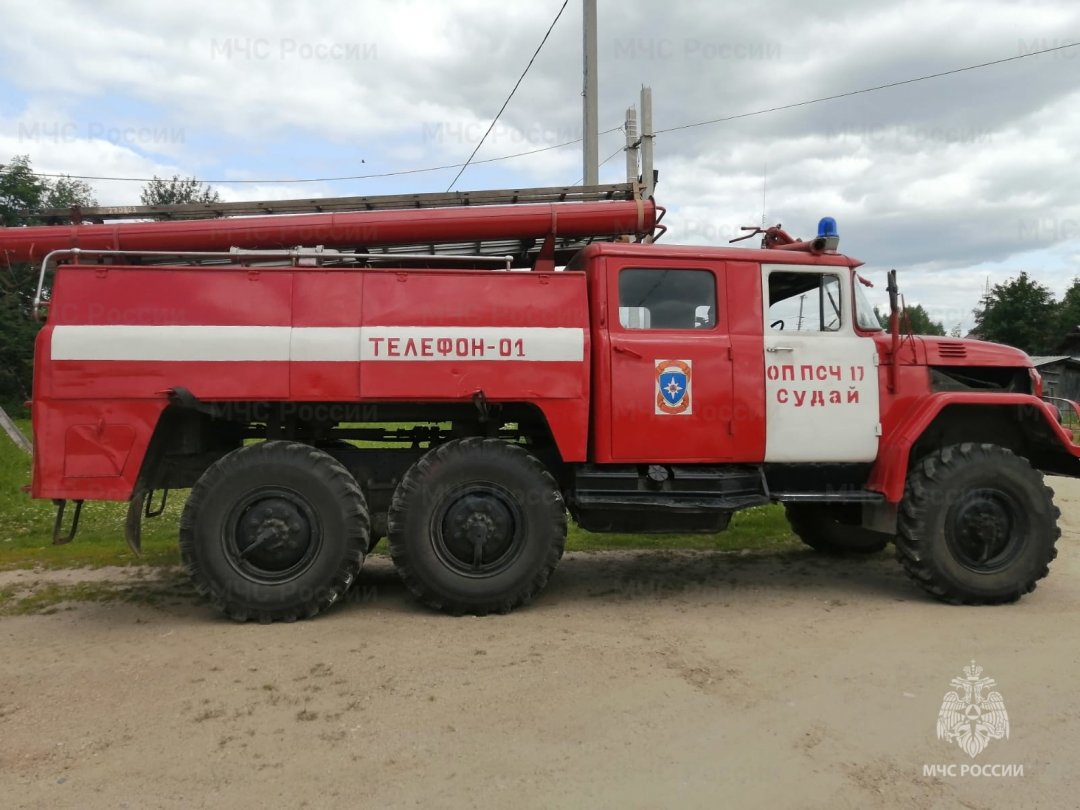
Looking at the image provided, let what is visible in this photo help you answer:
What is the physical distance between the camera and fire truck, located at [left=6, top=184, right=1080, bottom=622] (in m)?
5.08

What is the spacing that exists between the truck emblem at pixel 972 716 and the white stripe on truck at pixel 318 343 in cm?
302

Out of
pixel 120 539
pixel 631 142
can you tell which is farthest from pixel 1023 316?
pixel 120 539

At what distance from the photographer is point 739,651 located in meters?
4.62

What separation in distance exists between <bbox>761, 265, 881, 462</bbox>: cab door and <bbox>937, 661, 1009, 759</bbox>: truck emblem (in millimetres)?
1939

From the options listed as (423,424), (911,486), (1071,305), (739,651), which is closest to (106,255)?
(423,424)

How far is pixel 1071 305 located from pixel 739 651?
59.2 meters

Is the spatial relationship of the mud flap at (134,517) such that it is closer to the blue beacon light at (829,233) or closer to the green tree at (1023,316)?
the blue beacon light at (829,233)

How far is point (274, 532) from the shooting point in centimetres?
512

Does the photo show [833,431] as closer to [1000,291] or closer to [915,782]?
[915,782]

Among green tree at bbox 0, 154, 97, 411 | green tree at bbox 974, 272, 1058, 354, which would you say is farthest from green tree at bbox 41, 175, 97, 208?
green tree at bbox 974, 272, 1058, 354

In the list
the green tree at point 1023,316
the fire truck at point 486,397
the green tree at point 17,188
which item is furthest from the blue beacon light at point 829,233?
the green tree at point 1023,316

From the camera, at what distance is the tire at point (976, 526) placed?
557cm

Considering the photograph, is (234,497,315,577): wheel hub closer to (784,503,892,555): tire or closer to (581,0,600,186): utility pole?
(784,503,892,555): tire

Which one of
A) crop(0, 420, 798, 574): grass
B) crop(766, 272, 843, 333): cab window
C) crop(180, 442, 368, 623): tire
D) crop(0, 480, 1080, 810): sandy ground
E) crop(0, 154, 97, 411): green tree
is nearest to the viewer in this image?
crop(0, 480, 1080, 810): sandy ground
